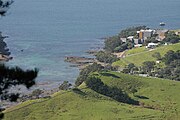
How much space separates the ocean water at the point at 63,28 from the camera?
169 ft

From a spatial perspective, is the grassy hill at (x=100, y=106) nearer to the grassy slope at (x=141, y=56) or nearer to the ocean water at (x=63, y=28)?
the ocean water at (x=63, y=28)

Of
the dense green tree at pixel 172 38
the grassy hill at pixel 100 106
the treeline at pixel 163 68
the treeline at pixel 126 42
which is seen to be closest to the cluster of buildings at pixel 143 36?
the treeline at pixel 126 42

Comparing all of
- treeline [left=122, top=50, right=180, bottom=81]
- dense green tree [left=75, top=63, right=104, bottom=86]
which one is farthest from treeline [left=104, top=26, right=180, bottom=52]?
dense green tree [left=75, top=63, right=104, bottom=86]

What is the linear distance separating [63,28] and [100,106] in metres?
45.5

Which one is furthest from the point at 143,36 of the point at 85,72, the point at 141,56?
the point at 85,72

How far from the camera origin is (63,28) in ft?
250

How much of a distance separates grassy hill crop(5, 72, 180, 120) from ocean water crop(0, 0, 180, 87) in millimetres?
10580

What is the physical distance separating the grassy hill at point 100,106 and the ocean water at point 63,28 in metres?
10.6

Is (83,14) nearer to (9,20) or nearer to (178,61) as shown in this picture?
(9,20)

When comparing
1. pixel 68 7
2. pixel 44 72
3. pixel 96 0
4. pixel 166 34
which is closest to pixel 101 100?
pixel 44 72

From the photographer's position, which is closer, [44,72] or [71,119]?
[71,119]

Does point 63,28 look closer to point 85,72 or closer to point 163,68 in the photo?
point 163,68

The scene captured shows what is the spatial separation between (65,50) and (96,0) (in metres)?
76.0

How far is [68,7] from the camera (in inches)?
4296
